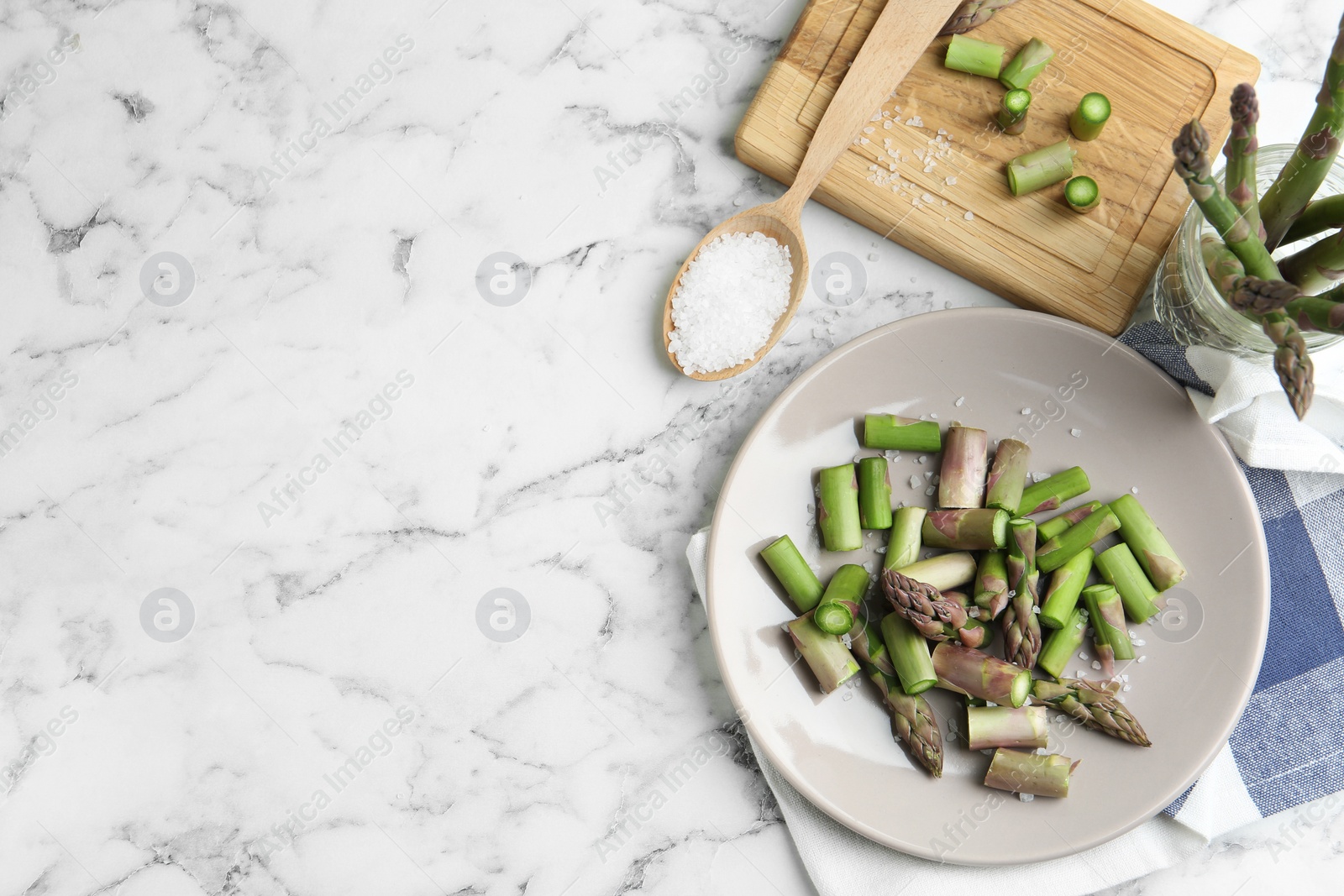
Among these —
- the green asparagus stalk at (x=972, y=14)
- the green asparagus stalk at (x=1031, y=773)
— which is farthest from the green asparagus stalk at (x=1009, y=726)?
the green asparagus stalk at (x=972, y=14)

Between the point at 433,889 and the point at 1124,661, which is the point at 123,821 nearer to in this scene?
the point at 433,889

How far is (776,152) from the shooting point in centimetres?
167

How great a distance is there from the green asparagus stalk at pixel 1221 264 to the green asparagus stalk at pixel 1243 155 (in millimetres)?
49

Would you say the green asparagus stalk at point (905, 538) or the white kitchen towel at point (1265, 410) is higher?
the white kitchen towel at point (1265, 410)

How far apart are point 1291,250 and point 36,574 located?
2440mm

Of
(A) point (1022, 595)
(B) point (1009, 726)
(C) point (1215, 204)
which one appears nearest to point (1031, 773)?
(B) point (1009, 726)

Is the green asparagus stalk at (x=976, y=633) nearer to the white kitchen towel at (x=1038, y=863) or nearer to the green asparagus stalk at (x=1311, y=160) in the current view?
the white kitchen towel at (x=1038, y=863)

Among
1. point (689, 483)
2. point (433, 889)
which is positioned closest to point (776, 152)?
point (689, 483)

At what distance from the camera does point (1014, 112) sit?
1598 millimetres

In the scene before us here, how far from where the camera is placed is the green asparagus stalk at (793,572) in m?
1.60

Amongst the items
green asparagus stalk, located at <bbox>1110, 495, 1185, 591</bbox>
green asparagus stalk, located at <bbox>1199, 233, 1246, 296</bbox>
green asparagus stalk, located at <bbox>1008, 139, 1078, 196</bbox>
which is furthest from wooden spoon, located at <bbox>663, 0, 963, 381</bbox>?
green asparagus stalk, located at <bbox>1110, 495, 1185, 591</bbox>

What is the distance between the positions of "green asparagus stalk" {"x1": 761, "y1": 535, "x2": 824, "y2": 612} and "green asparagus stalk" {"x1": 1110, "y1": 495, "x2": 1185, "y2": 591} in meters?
0.57

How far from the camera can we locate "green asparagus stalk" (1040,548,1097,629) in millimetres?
1570

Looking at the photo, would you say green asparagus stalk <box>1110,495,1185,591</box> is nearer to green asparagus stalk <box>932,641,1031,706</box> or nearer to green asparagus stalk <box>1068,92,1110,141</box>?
green asparagus stalk <box>932,641,1031,706</box>
